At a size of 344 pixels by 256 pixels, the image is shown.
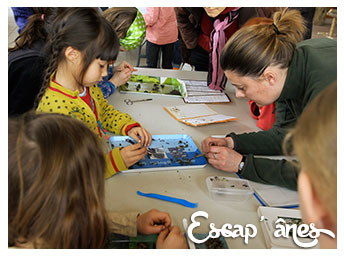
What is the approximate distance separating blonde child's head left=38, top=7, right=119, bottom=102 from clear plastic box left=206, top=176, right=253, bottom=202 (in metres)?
0.60

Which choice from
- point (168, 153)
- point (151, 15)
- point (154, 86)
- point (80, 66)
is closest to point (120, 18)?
point (154, 86)

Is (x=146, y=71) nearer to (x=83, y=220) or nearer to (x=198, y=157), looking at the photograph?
(x=198, y=157)

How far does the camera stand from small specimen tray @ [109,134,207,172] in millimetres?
1219

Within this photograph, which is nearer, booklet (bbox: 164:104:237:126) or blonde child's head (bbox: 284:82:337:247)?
blonde child's head (bbox: 284:82:337:247)

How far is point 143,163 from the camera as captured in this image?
1230mm

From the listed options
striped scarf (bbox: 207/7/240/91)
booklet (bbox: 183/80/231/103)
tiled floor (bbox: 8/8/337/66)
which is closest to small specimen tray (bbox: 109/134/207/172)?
booklet (bbox: 183/80/231/103)

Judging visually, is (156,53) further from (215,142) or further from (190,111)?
(215,142)

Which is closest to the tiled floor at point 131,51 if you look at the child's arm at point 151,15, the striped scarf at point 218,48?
the child's arm at point 151,15

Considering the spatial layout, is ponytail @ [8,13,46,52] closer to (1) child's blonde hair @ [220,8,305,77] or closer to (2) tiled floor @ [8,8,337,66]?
(1) child's blonde hair @ [220,8,305,77]

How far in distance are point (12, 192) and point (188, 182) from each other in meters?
0.60
